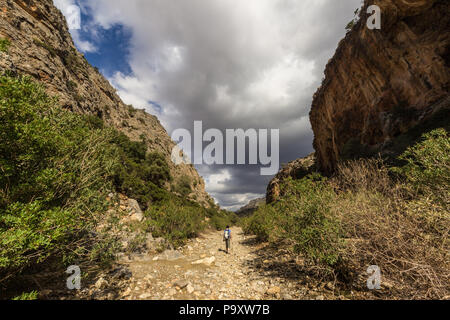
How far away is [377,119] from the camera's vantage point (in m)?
18.4

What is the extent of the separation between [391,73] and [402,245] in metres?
21.6

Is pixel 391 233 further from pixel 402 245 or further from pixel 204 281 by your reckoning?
pixel 204 281

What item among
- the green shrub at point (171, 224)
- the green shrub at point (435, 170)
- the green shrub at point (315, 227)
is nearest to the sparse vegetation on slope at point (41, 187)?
the green shrub at point (171, 224)

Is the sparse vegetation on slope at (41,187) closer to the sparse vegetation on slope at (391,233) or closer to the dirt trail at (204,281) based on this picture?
the dirt trail at (204,281)

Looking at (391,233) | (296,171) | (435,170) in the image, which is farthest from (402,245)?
(296,171)

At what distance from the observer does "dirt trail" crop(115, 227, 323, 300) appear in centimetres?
461

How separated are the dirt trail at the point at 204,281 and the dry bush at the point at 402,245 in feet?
5.23

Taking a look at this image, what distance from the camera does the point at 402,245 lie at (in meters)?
3.65

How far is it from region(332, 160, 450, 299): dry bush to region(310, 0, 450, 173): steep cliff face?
16.4m

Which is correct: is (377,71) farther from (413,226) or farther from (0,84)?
(0,84)

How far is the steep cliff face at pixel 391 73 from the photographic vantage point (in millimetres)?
13582

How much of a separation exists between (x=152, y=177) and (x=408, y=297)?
2101cm

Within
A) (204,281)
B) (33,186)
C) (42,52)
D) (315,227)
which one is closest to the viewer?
(33,186)

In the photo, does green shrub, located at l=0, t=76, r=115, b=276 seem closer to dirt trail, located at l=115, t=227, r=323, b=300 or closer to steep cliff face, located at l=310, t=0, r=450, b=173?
dirt trail, located at l=115, t=227, r=323, b=300
